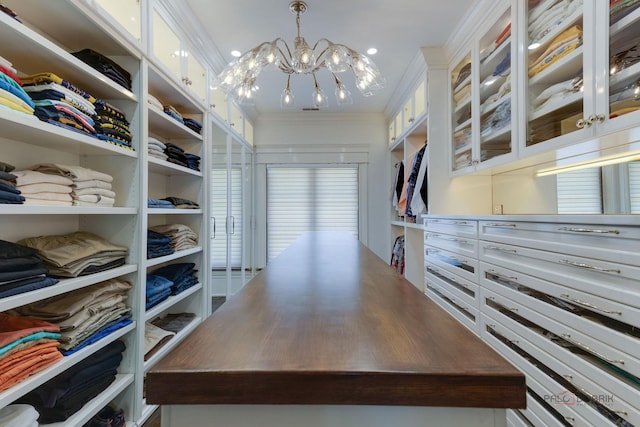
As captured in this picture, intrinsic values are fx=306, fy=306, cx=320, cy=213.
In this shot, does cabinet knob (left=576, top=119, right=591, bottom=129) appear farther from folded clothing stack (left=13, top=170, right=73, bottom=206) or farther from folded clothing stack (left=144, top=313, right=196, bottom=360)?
folded clothing stack (left=144, top=313, right=196, bottom=360)

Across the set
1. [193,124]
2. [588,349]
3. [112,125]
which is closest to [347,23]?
[193,124]

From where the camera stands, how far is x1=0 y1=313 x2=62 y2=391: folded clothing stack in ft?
3.36

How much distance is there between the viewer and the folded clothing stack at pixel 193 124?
93.4 inches

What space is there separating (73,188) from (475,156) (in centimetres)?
241

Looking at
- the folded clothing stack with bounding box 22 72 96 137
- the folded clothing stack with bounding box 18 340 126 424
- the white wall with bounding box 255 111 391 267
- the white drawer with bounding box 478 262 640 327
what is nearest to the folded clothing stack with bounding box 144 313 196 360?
the folded clothing stack with bounding box 18 340 126 424

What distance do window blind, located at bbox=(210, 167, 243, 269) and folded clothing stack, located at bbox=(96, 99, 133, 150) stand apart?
114 centimetres

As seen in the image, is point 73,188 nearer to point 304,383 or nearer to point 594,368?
point 304,383

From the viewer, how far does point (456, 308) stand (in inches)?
82.6

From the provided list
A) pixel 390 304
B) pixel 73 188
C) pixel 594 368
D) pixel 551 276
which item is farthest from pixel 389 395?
pixel 73 188

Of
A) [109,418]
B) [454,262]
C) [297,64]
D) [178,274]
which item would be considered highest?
[297,64]

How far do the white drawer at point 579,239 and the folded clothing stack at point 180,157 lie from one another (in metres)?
2.13

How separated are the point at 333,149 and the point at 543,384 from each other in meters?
3.68

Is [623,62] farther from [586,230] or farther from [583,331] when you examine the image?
[583,331]

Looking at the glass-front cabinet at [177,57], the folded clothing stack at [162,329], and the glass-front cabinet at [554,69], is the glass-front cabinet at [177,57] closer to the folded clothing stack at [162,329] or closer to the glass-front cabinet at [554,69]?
the folded clothing stack at [162,329]
